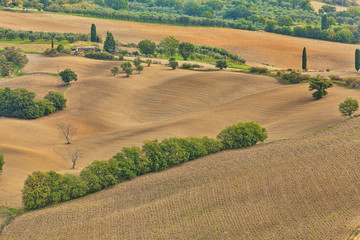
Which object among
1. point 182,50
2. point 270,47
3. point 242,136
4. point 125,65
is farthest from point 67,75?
point 270,47

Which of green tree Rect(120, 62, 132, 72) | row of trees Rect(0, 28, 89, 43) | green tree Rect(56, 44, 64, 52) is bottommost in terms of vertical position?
green tree Rect(120, 62, 132, 72)

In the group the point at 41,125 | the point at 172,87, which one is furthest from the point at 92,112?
the point at 172,87

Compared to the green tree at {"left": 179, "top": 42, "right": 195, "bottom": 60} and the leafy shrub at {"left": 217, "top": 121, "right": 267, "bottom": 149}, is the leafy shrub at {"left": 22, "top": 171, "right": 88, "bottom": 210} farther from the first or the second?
the green tree at {"left": 179, "top": 42, "right": 195, "bottom": 60}

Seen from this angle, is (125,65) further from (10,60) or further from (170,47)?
(10,60)

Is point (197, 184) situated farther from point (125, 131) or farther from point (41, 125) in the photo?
point (41, 125)

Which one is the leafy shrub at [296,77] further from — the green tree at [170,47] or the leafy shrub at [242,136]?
the green tree at [170,47]

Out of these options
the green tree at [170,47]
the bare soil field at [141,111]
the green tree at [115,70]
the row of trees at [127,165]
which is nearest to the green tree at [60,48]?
the bare soil field at [141,111]

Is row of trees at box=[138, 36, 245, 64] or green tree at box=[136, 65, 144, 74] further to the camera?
row of trees at box=[138, 36, 245, 64]

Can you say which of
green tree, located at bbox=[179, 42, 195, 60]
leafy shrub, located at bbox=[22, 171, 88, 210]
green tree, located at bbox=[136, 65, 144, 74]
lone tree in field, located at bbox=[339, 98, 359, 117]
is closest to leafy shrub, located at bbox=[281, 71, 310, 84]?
lone tree in field, located at bbox=[339, 98, 359, 117]
